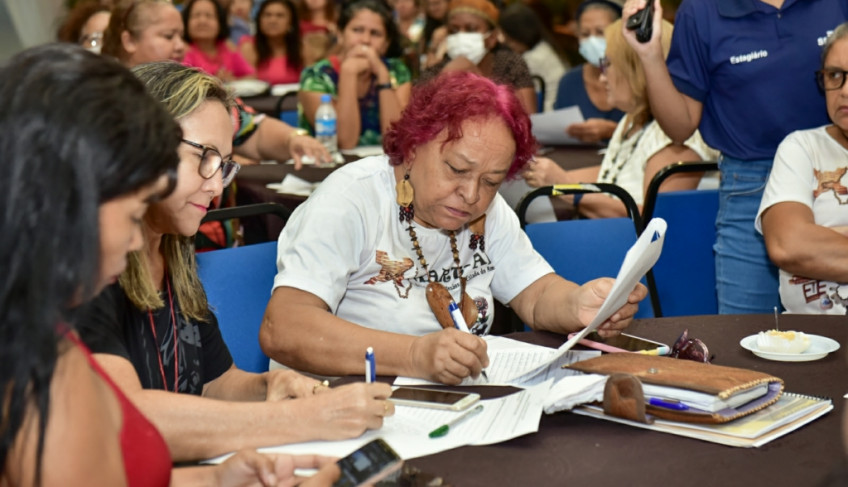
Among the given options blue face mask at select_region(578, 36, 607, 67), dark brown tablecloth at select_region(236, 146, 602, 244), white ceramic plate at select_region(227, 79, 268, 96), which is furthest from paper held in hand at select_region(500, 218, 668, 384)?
white ceramic plate at select_region(227, 79, 268, 96)

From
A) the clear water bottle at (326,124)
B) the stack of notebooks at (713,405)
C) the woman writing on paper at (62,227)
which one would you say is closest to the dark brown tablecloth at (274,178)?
the clear water bottle at (326,124)

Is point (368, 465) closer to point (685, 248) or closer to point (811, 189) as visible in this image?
point (811, 189)

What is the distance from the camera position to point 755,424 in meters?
1.63

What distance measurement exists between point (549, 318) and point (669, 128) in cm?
126

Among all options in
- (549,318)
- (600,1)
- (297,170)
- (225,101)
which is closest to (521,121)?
(549,318)

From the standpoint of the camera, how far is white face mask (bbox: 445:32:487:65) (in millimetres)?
5988

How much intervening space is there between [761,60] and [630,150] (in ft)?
2.94

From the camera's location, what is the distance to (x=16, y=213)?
105cm

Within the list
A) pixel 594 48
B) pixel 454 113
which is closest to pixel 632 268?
pixel 454 113

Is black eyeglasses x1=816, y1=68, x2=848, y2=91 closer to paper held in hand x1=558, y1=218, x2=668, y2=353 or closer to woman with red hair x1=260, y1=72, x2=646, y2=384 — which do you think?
woman with red hair x1=260, y1=72, x2=646, y2=384

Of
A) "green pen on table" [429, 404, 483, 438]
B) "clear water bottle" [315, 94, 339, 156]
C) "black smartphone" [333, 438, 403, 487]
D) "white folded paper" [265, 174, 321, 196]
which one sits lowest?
"green pen on table" [429, 404, 483, 438]

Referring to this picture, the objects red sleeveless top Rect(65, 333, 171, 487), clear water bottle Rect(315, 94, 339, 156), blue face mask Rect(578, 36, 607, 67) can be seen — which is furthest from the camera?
blue face mask Rect(578, 36, 607, 67)

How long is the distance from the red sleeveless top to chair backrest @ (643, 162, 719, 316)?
2301 millimetres

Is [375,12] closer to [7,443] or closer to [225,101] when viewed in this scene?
[225,101]
